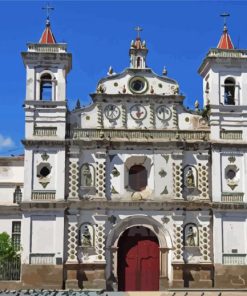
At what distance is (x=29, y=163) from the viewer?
126 ft

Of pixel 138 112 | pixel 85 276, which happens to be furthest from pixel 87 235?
pixel 138 112

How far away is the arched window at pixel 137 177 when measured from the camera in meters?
39.2

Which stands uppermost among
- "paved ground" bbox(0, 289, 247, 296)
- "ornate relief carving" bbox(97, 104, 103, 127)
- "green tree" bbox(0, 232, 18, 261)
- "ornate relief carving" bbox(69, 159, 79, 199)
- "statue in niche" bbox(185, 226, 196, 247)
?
"ornate relief carving" bbox(97, 104, 103, 127)

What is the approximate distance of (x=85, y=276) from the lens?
37.9 metres

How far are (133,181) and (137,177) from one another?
0.29 meters

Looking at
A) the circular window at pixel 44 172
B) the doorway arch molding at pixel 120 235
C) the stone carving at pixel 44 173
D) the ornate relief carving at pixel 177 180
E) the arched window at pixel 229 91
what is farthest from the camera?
the arched window at pixel 229 91

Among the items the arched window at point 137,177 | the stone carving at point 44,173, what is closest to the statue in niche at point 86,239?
the stone carving at point 44,173

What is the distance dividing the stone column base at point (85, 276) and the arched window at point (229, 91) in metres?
10.8

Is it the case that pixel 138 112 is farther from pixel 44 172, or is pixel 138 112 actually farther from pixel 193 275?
pixel 193 275

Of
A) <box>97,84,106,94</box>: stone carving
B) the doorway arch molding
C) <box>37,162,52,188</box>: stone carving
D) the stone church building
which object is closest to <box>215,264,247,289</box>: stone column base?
the stone church building

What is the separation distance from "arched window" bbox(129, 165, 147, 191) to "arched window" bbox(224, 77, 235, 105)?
5.75m

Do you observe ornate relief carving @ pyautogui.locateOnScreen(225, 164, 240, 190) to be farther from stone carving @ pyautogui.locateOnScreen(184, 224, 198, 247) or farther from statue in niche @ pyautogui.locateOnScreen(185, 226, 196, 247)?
statue in niche @ pyautogui.locateOnScreen(185, 226, 196, 247)

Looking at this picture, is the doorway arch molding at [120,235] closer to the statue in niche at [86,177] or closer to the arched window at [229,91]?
the statue in niche at [86,177]

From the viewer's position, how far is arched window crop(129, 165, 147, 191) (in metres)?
39.2
